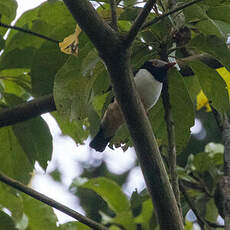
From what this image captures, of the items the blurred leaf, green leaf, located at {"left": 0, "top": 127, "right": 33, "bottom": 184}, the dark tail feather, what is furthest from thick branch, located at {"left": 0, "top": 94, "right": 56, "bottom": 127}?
the blurred leaf

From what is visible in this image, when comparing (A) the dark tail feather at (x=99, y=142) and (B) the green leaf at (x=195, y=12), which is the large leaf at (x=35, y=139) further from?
(B) the green leaf at (x=195, y=12)

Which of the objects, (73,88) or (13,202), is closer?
(73,88)

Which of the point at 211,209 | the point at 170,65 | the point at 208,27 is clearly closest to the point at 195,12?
the point at 208,27

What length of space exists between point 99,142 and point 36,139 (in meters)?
0.45

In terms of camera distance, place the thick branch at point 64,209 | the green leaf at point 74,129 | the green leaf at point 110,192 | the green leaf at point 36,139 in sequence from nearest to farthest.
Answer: the thick branch at point 64,209, the green leaf at point 36,139, the green leaf at point 74,129, the green leaf at point 110,192

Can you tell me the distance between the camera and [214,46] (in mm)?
2182

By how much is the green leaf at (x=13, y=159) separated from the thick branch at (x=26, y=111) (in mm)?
202

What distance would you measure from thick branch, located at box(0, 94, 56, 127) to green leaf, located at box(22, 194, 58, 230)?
0.35 meters

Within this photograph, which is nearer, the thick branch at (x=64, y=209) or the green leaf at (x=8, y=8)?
the thick branch at (x=64, y=209)

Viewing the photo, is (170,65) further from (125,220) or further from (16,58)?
(125,220)

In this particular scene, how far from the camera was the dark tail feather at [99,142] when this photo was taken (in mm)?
2900

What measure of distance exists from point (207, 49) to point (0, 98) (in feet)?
3.58

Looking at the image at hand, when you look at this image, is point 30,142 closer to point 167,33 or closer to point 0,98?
point 0,98

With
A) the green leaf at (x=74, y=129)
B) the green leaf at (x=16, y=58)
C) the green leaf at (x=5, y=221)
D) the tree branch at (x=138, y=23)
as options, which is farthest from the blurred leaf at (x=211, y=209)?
the tree branch at (x=138, y=23)
